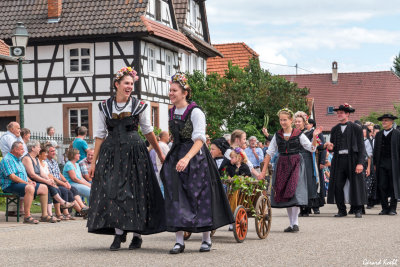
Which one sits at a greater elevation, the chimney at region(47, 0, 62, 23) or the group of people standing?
the chimney at region(47, 0, 62, 23)

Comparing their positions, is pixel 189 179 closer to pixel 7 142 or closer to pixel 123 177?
pixel 123 177

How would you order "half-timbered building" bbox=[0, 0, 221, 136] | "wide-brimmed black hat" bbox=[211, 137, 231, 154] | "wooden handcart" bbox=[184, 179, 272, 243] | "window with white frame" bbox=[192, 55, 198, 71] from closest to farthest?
1. "wooden handcart" bbox=[184, 179, 272, 243]
2. "wide-brimmed black hat" bbox=[211, 137, 231, 154]
3. "half-timbered building" bbox=[0, 0, 221, 136]
4. "window with white frame" bbox=[192, 55, 198, 71]

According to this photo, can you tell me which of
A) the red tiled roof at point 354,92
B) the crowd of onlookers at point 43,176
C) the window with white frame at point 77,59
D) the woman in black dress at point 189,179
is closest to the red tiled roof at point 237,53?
the window with white frame at point 77,59

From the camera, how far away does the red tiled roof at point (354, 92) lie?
251 feet

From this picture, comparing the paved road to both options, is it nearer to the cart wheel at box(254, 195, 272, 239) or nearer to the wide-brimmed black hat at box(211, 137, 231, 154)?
the cart wheel at box(254, 195, 272, 239)

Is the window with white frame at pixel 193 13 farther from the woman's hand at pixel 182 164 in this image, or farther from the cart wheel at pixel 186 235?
the woman's hand at pixel 182 164

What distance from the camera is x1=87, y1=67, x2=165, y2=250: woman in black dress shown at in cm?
958

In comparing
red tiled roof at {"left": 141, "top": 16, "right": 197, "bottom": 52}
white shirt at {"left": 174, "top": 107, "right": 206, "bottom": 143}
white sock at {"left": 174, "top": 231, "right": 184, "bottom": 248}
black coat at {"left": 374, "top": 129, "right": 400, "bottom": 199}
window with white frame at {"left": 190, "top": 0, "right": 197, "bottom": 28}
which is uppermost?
window with white frame at {"left": 190, "top": 0, "right": 197, "bottom": 28}

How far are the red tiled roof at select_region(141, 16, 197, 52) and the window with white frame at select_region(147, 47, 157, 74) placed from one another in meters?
0.89

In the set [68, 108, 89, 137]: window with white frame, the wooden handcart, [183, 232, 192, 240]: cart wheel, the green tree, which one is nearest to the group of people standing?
the wooden handcart

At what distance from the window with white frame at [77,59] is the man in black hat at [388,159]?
63.4ft

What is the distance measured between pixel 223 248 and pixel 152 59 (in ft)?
88.1

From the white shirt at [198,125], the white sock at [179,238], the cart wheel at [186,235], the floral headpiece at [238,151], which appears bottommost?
the cart wheel at [186,235]

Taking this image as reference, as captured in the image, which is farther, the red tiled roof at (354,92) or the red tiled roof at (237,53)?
the red tiled roof at (354,92)
